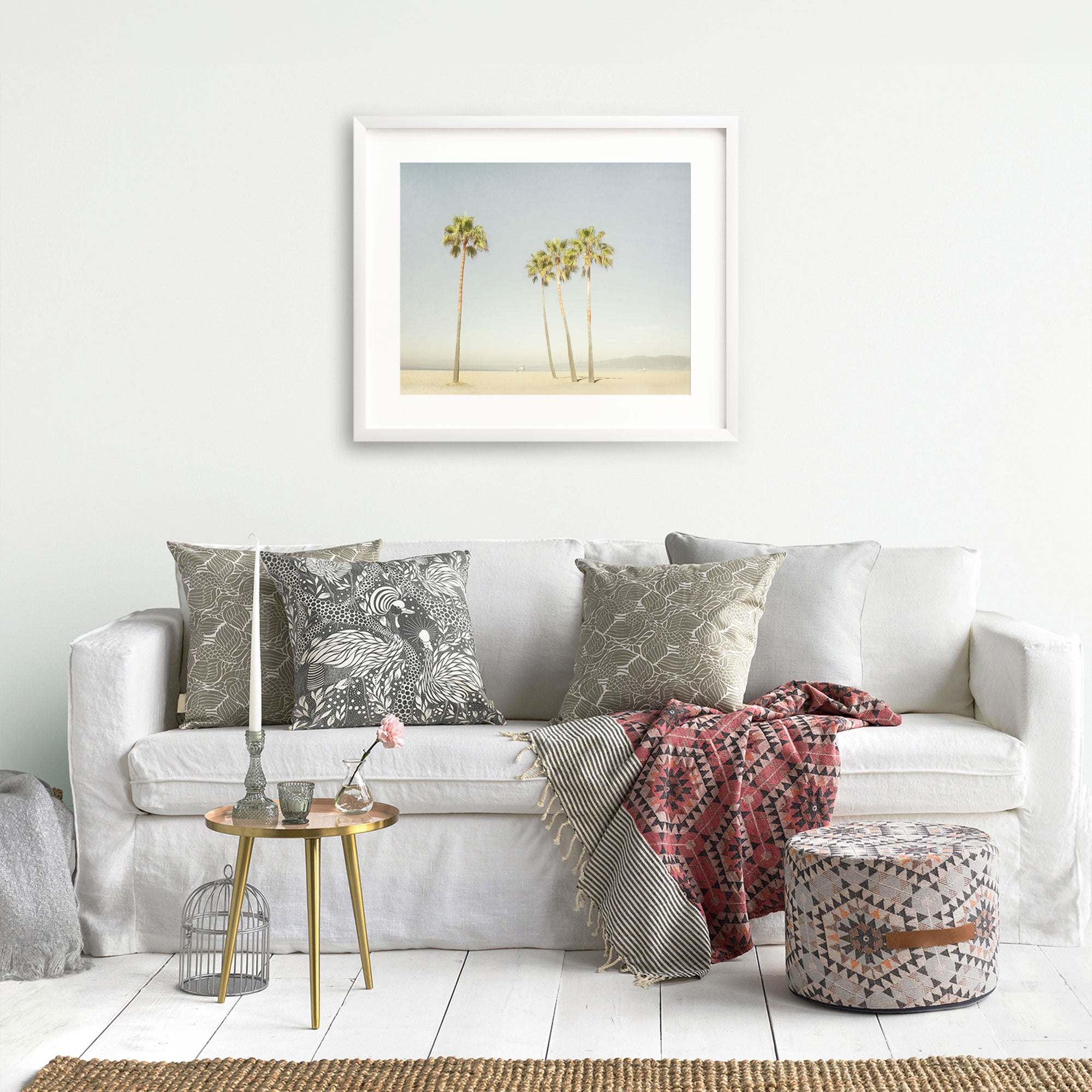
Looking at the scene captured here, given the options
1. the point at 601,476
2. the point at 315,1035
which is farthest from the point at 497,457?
the point at 315,1035

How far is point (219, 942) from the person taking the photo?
249 centimetres

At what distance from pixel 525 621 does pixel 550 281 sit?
42.7 inches

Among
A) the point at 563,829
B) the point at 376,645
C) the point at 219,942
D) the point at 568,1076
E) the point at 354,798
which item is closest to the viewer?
the point at 568,1076

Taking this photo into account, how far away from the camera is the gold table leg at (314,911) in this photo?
2184 mm

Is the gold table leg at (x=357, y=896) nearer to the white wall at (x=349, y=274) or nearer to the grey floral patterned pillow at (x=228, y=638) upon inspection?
the grey floral patterned pillow at (x=228, y=638)

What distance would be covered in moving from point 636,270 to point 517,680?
4.29ft

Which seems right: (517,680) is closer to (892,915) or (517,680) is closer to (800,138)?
(892,915)

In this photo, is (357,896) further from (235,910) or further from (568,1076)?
(568,1076)

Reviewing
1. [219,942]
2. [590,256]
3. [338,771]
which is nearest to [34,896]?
[219,942]

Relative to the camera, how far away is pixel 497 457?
362cm

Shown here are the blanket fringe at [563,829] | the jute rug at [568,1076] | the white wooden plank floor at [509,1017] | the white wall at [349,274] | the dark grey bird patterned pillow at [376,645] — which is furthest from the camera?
the white wall at [349,274]

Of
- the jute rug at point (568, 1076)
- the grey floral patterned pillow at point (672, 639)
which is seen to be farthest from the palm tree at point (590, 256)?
the jute rug at point (568, 1076)

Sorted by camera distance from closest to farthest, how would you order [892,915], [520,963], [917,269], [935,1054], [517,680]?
[935,1054] < [892,915] < [520,963] < [517,680] < [917,269]

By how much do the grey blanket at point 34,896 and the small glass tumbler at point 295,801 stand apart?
690mm
